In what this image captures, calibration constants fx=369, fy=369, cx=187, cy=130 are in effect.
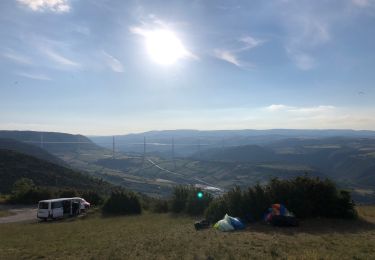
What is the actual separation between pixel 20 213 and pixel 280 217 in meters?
36.9

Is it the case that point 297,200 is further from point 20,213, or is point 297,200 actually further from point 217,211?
point 20,213

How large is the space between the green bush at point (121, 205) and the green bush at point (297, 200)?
17.5 metres

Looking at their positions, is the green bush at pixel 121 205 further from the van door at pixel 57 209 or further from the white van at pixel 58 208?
the van door at pixel 57 209

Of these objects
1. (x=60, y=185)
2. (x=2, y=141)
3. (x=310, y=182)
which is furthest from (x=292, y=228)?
(x=2, y=141)

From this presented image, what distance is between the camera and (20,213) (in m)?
47.1

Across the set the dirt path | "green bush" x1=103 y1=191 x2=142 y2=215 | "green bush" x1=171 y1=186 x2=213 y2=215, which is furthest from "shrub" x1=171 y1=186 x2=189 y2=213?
the dirt path

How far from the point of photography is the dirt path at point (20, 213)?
136 ft

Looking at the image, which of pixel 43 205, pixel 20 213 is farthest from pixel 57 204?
pixel 20 213

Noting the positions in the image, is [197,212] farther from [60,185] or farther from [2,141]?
[2,141]

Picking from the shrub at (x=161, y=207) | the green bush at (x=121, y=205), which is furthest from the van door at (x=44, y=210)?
the shrub at (x=161, y=207)

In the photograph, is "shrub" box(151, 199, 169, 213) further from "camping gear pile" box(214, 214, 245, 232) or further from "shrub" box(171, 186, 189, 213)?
"camping gear pile" box(214, 214, 245, 232)

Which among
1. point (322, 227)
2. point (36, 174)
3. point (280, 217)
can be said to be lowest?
point (36, 174)

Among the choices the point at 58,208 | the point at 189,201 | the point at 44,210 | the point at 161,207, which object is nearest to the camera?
the point at 189,201

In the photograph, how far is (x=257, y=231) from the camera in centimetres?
2105
